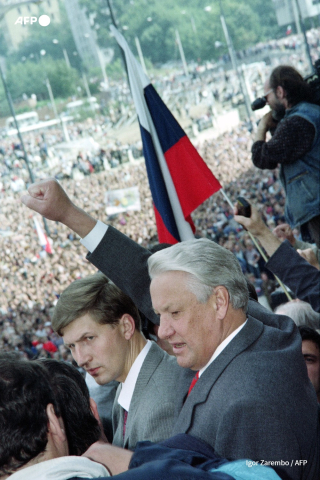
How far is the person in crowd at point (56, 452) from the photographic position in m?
0.58

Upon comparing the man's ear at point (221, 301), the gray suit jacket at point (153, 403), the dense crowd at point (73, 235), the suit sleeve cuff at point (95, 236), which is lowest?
the dense crowd at point (73, 235)

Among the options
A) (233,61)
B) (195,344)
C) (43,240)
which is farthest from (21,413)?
(233,61)

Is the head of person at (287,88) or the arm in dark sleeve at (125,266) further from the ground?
the head of person at (287,88)

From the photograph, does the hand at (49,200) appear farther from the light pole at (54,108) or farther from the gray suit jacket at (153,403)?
the light pole at (54,108)

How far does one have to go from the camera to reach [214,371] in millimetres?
898

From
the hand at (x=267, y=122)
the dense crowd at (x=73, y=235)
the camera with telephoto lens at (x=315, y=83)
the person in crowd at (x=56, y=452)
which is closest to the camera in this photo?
the person in crowd at (x=56, y=452)

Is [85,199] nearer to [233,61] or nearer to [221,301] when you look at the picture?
[233,61]

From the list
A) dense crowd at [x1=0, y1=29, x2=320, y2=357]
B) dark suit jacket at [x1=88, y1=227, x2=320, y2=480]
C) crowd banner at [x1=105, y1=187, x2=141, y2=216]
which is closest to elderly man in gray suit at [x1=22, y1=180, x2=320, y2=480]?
dark suit jacket at [x1=88, y1=227, x2=320, y2=480]

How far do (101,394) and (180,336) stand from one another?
0.63 m

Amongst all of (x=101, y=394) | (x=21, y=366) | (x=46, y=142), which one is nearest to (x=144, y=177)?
(x=46, y=142)

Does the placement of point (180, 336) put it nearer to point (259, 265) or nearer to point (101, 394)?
point (101, 394)

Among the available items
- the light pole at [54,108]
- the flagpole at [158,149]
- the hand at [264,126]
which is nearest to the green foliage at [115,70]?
the light pole at [54,108]

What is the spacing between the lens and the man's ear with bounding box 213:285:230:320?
936 mm

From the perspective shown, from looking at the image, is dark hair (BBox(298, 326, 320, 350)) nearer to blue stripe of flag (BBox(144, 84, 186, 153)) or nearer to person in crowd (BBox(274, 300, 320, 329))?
person in crowd (BBox(274, 300, 320, 329))
